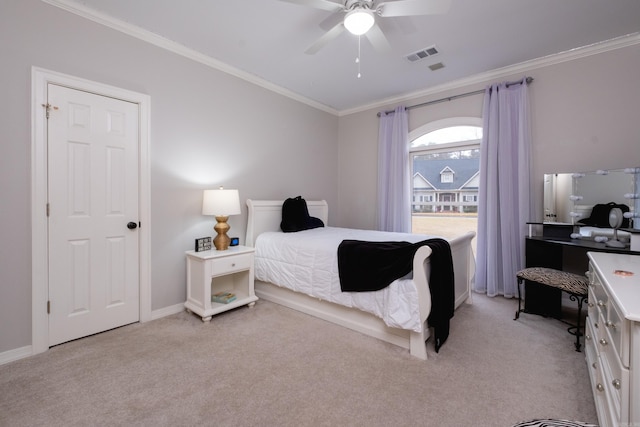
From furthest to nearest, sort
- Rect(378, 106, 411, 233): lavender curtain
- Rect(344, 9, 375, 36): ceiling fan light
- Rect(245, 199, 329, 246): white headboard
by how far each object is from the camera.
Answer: Rect(378, 106, 411, 233): lavender curtain < Rect(245, 199, 329, 246): white headboard < Rect(344, 9, 375, 36): ceiling fan light

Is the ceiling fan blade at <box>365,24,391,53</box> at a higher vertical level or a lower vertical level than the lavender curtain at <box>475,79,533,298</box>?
higher

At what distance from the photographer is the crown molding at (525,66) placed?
2.81 meters

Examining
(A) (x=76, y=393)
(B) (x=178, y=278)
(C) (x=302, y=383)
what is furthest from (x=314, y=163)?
(A) (x=76, y=393)

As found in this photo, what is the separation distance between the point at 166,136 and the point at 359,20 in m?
2.12

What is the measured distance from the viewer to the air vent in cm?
299

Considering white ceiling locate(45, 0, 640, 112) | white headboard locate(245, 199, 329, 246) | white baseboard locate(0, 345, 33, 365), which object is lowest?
white baseboard locate(0, 345, 33, 365)

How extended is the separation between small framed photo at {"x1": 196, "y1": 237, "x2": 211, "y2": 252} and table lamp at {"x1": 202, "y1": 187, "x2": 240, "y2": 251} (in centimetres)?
6

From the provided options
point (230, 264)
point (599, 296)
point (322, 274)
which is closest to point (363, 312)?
point (322, 274)

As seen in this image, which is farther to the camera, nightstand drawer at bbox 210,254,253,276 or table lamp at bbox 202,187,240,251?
table lamp at bbox 202,187,240,251

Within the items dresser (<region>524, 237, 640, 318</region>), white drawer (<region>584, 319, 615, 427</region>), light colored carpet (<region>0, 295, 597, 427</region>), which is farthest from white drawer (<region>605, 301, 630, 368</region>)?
dresser (<region>524, 237, 640, 318</region>)

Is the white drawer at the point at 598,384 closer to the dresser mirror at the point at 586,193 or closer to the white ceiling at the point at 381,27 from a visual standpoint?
the dresser mirror at the point at 586,193

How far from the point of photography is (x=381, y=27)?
265 centimetres

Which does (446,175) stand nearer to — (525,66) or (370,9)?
(525,66)

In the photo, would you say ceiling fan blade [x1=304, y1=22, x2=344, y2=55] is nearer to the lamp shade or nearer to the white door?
the lamp shade
